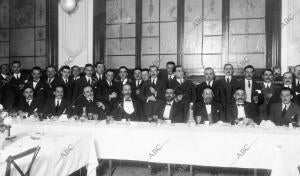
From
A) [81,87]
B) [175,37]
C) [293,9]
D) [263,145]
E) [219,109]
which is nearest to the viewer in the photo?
[263,145]

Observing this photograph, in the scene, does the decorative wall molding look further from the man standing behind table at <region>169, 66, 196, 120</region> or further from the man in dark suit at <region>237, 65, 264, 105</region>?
the man in dark suit at <region>237, 65, 264, 105</region>

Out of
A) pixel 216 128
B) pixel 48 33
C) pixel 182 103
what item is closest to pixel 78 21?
pixel 48 33

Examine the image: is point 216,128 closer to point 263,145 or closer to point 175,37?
point 263,145

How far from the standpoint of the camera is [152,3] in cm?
860

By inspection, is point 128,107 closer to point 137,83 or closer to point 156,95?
point 156,95

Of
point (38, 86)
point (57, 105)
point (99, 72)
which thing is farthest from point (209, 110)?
point (38, 86)

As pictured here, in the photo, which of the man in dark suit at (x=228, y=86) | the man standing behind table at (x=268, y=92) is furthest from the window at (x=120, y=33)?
the man standing behind table at (x=268, y=92)

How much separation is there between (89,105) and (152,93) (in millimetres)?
1198

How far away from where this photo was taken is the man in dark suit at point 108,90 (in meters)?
6.81

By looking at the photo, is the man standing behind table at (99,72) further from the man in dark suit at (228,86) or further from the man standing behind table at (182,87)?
the man in dark suit at (228,86)

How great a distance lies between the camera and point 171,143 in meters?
4.49

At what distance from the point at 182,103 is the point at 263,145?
7.09ft

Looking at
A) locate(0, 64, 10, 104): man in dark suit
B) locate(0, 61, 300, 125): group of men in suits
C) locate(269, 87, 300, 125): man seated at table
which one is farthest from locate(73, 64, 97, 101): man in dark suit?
locate(269, 87, 300, 125): man seated at table

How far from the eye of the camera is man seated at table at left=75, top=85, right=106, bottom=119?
629cm
